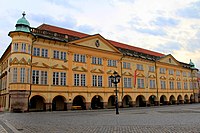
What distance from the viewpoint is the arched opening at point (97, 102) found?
41.7 metres

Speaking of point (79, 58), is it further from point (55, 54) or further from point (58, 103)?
point (58, 103)

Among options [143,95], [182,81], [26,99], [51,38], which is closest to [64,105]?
[26,99]

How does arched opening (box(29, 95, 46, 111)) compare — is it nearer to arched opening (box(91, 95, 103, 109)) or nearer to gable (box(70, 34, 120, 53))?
arched opening (box(91, 95, 103, 109))

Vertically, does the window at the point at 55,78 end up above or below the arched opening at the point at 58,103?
above

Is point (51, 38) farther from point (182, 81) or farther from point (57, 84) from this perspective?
point (182, 81)

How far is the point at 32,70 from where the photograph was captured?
3247 centimetres

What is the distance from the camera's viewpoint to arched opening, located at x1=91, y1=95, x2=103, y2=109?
1640 inches

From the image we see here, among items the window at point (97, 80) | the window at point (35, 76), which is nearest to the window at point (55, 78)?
the window at point (35, 76)

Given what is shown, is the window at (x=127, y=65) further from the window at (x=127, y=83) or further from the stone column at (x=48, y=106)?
the stone column at (x=48, y=106)

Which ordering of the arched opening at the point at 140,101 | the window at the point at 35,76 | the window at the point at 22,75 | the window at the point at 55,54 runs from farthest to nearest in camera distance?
the arched opening at the point at 140,101, the window at the point at 55,54, the window at the point at 35,76, the window at the point at 22,75

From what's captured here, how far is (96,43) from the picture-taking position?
4175 centimetres

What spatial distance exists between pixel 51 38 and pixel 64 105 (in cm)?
1099

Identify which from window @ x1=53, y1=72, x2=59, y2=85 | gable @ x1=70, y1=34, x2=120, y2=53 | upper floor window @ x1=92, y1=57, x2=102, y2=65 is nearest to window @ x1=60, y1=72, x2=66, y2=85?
window @ x1=53, y1=72, x2=59, y2=85

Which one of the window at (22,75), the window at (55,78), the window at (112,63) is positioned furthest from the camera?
the window at (112,63)
